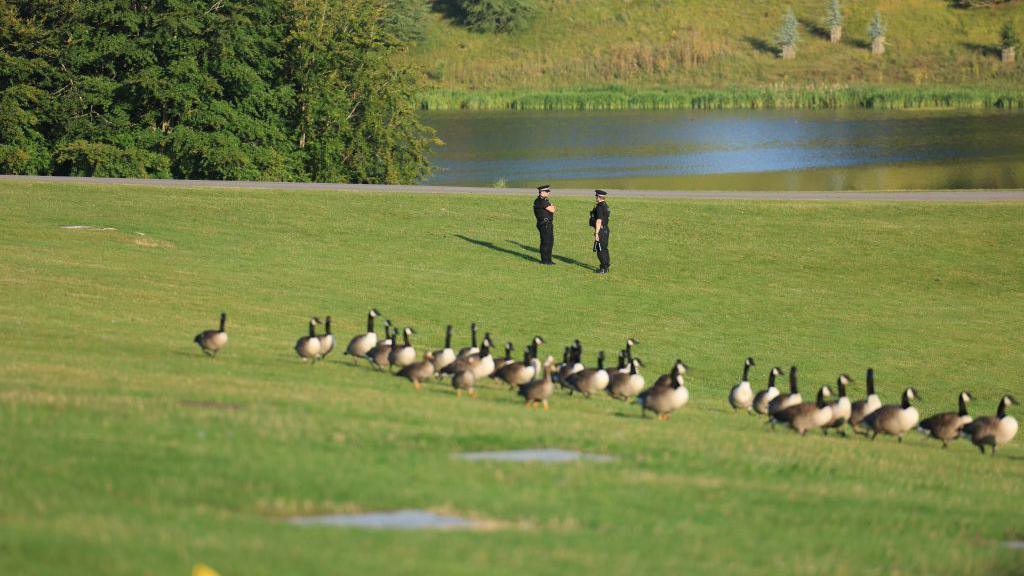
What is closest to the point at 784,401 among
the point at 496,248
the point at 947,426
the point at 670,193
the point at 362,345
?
the point at 947,426

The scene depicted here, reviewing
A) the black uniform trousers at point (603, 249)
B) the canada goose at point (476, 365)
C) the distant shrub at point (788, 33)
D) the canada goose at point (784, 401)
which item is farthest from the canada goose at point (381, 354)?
the distant shrub at point (788, 33)

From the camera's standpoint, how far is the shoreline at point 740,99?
139750 millimetres

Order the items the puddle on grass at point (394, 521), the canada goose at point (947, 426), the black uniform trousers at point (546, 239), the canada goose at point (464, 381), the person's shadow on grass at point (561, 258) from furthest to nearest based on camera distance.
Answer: the person's shadow on grass at point (561, 258) → the black uniform trousers at point (546, 239) → the canada goose at point (464, 381) → the canada goose at point (947, 426) → the puddle on grass at point (394, 521)

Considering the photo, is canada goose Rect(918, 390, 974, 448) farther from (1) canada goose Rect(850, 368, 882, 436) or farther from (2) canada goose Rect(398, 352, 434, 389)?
(2) canada goose Rect(398, 352, 434, 389)

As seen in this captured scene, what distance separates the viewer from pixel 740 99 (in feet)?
490

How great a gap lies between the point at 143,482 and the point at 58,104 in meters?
64.8

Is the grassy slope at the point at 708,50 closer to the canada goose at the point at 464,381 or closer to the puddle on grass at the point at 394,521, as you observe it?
the canada goose at the point at 464,381

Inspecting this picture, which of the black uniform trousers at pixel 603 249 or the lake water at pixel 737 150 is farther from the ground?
the lake water at pixel 737 150

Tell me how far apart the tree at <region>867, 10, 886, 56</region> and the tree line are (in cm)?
10898

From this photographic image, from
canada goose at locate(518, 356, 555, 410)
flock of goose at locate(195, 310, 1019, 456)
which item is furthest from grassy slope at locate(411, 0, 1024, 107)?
canada goose at locate(518, 356, 555, 410)

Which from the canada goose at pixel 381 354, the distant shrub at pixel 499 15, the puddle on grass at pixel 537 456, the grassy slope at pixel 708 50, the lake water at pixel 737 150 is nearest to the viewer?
the puddle on grass at pixel 537 456

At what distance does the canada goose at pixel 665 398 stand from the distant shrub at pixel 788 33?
160 m

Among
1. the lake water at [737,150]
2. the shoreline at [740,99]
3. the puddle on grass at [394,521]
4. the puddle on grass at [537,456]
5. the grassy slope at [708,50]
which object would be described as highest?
the grassy slope at [708,50]

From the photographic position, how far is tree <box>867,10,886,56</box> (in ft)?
563
